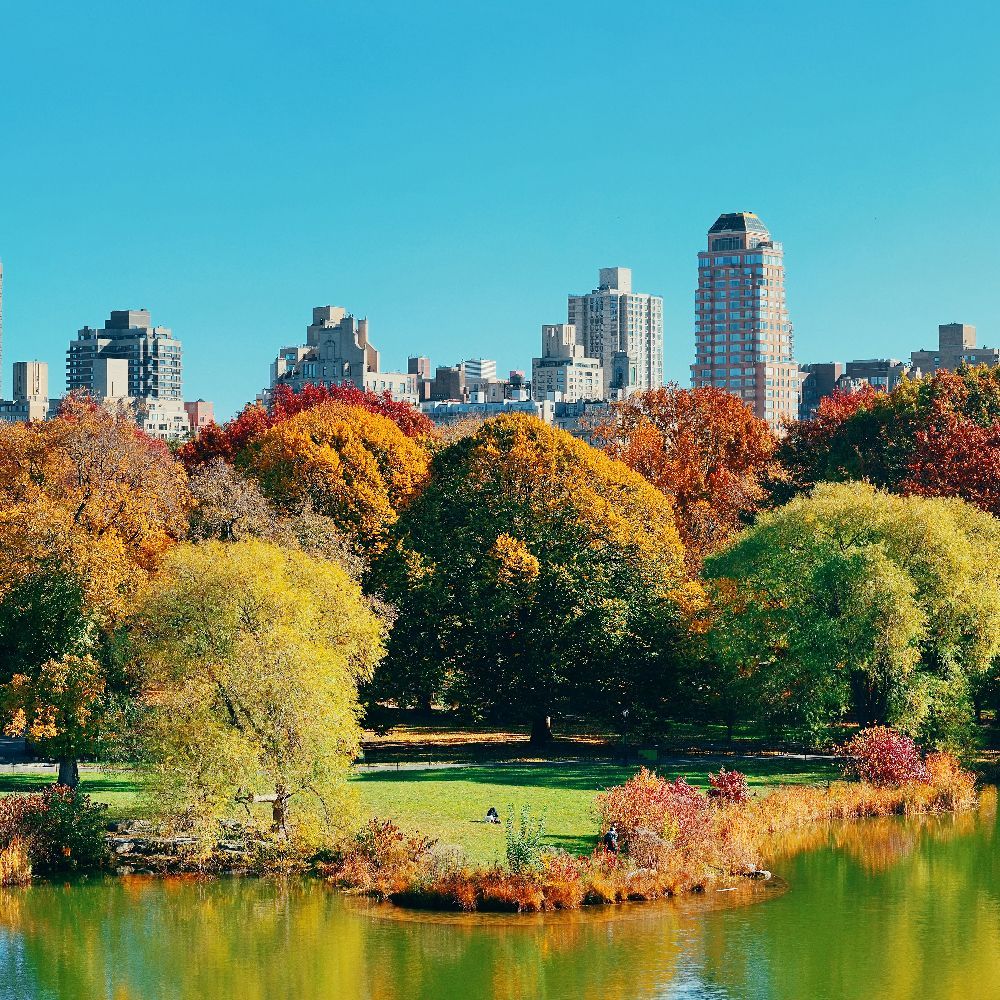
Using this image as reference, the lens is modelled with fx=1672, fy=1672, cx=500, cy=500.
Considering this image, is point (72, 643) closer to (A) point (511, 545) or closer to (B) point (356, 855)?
(B) point (356, 855)

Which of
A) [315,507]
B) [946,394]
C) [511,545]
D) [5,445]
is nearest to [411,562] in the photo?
[511,545]

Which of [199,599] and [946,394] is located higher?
[946,394]

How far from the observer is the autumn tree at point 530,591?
205 feet

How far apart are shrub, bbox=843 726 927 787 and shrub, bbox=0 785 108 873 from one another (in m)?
24.5

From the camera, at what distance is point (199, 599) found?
4450cm

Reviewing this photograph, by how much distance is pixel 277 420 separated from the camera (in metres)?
96.1

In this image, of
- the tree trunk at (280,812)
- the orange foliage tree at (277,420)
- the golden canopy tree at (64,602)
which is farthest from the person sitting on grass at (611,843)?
the orange foliage tree at (277,420)

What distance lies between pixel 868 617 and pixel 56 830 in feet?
90.9

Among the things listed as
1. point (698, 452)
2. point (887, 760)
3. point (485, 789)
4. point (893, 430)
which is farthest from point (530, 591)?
point (698, 452)

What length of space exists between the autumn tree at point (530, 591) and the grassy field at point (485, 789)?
4.03 meters

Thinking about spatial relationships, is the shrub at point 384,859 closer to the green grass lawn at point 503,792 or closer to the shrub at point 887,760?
the green grass lawn at point 503,792

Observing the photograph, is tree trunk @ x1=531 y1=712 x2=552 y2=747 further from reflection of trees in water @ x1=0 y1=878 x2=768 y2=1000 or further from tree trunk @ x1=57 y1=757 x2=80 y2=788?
reflection of trees in water @ x1=0 y1=878 x2=768 y2=1000

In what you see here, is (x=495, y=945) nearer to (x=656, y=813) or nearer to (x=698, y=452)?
(x=656, y=813)

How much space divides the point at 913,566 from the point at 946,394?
29.0m
